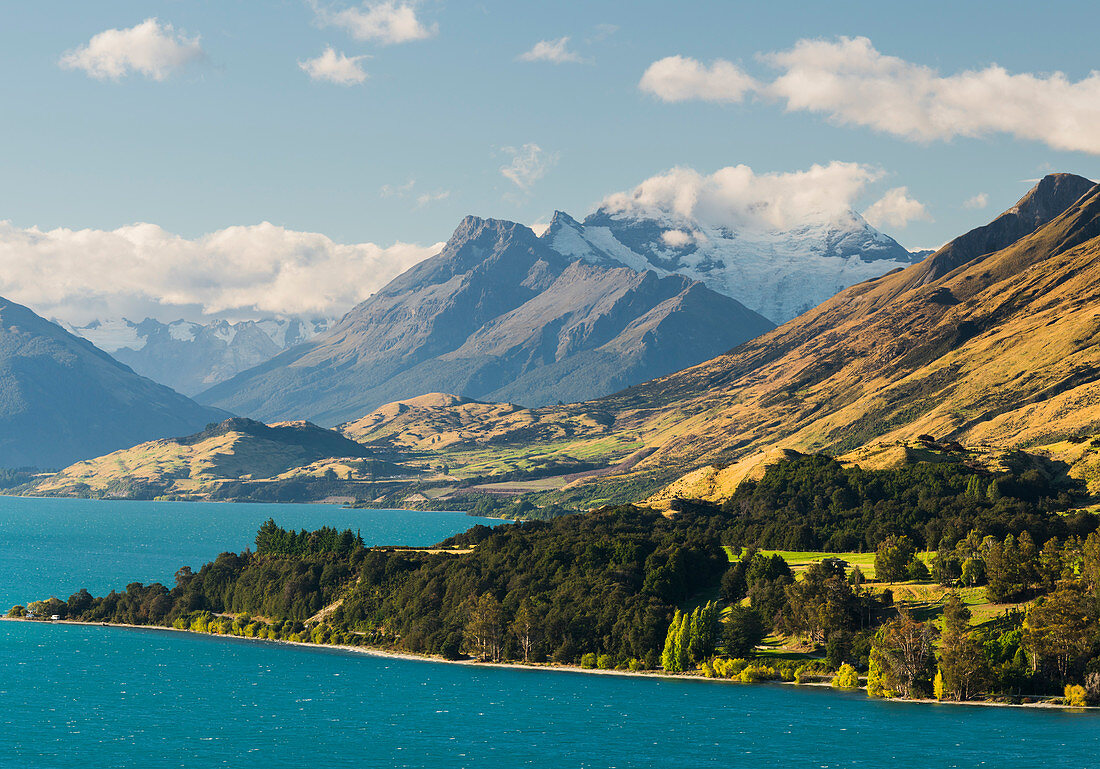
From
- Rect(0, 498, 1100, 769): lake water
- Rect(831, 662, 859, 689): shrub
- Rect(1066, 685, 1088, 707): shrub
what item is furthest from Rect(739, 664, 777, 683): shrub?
Rect(1066, 685, 1088, 707): shrub

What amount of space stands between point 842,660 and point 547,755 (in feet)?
214

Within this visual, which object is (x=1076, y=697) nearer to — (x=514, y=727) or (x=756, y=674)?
(x=756, y=674)

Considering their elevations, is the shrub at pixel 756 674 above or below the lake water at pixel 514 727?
above

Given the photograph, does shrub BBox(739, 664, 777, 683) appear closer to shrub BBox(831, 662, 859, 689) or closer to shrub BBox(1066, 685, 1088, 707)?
shrub BBox(831, 662, 859, 689)

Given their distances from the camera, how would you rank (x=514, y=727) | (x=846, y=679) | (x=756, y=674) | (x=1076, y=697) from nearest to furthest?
(x=514, y=727) < (x=1076, y=697) < (x=846, y=679) < (x=756, y=674)

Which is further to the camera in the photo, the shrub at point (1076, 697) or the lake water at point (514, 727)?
the shrub at point (1076, 697)

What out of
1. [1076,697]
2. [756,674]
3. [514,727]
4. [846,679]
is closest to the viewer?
[514,727]

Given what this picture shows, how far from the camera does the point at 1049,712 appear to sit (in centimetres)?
16338

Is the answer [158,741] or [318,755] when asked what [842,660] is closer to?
[318,755]

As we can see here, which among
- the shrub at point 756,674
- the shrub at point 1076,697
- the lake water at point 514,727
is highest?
the shrub at point 1076,697

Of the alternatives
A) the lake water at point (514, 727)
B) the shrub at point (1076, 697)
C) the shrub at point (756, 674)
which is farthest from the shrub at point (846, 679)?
the shrub at point (1076, 697)

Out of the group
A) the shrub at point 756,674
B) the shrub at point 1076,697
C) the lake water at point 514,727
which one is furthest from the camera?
the shrub at point 756,674

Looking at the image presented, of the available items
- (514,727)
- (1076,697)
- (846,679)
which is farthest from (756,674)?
(514,727)

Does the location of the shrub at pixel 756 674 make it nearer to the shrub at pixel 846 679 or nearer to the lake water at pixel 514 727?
the lake water at pixel 514 727
